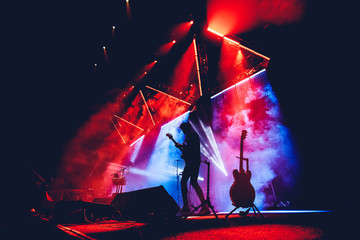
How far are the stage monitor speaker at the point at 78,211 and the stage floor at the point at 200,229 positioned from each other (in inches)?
5.7

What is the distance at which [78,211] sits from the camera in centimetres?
280

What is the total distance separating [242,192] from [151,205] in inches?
77.0

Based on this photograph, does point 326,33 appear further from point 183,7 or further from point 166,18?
point 166,18

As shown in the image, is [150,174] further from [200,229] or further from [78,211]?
[200,229]

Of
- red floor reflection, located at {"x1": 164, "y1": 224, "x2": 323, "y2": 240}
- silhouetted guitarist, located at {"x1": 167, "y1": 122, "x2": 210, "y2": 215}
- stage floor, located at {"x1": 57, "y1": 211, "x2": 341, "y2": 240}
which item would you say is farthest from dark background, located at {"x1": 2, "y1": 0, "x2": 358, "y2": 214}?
silhouetted guitarist, located at {"x1": 167, "y1": 122, "x2": 210, "y2": 215}

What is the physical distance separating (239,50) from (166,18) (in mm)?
3556

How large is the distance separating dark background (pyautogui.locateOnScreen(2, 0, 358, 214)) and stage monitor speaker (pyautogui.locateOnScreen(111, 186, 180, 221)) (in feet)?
13.6

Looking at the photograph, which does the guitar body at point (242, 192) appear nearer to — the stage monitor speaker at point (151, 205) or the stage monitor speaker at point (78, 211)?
the stage monitor speaker at point (151, 205)

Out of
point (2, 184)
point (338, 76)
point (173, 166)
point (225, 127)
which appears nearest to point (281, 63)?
point (338, 76)

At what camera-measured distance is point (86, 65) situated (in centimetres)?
833

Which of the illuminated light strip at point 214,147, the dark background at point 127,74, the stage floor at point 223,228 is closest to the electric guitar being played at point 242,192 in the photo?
the stage floor at point 223,228

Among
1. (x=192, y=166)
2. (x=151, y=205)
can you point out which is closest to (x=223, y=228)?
(x=151, y=205)

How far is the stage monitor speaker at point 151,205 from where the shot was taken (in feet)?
7.99

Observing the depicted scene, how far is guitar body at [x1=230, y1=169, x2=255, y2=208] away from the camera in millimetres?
3203
